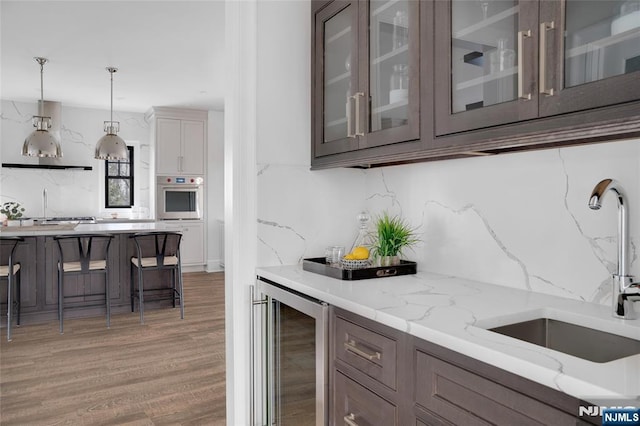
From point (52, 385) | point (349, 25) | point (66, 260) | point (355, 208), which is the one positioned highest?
point (349, 25)

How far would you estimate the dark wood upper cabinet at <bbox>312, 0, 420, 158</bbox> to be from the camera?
1.62 metres

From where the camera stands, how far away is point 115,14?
3.84 meters

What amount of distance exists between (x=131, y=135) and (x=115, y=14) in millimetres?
4350

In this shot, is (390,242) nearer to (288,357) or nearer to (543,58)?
(288,357)

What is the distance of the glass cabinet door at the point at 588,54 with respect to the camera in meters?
1.01

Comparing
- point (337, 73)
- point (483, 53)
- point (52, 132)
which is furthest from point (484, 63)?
point (52, 132)

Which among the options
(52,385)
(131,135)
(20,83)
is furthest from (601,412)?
(131,135)

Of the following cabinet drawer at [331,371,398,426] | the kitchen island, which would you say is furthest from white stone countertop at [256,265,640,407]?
the kitchen island

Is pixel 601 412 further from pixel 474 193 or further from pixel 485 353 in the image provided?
pixel 474 193

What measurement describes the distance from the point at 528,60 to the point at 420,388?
90 cm

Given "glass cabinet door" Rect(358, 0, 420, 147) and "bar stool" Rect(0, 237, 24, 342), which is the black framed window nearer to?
"bar stool" Rect(0, 237, 24, 342)

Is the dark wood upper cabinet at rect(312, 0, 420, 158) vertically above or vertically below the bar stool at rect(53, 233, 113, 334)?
above

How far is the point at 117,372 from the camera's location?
3334 mm

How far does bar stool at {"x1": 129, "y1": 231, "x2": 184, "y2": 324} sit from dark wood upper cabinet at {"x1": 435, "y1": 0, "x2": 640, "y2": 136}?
409 cm
